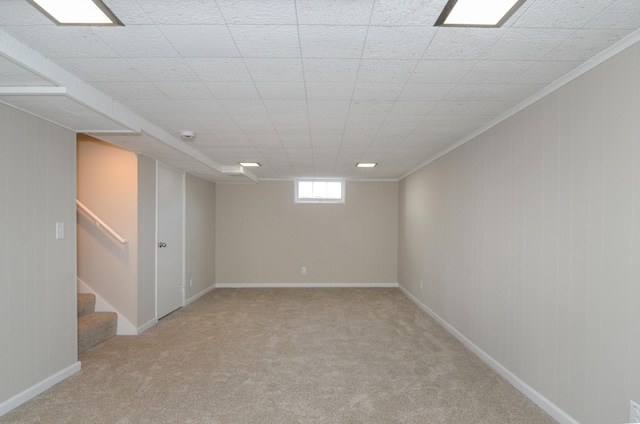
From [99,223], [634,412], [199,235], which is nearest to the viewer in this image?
[634,412]

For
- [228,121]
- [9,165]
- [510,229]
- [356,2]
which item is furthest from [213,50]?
[510,229]

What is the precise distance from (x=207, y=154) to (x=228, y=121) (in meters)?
1.75

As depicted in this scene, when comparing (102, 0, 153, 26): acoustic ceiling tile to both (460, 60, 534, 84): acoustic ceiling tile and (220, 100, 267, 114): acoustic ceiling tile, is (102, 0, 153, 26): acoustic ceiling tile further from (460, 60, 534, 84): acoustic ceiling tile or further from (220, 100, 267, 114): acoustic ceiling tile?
(460, 60, 534, 84): acoustic ceiling tile

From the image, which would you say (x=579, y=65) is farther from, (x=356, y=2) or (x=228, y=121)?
(x=228, y=121)

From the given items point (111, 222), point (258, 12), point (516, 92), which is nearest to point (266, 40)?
point (258, 12)

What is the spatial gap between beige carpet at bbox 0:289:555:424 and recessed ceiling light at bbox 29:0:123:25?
2425 millimetres

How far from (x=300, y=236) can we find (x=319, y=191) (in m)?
1.04

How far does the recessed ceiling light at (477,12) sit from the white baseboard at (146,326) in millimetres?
Result: 4475

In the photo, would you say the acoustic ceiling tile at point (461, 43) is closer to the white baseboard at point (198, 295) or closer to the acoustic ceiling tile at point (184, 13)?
the acoustic ceiling tile at point (184, 13)

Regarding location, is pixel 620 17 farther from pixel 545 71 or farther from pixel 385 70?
pixel 385 70

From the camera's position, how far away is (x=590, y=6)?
1.59m

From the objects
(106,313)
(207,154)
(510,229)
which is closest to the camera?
(510,229)

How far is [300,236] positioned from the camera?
25.0 ft

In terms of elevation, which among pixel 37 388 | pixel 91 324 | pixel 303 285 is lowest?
pixel 303 285
